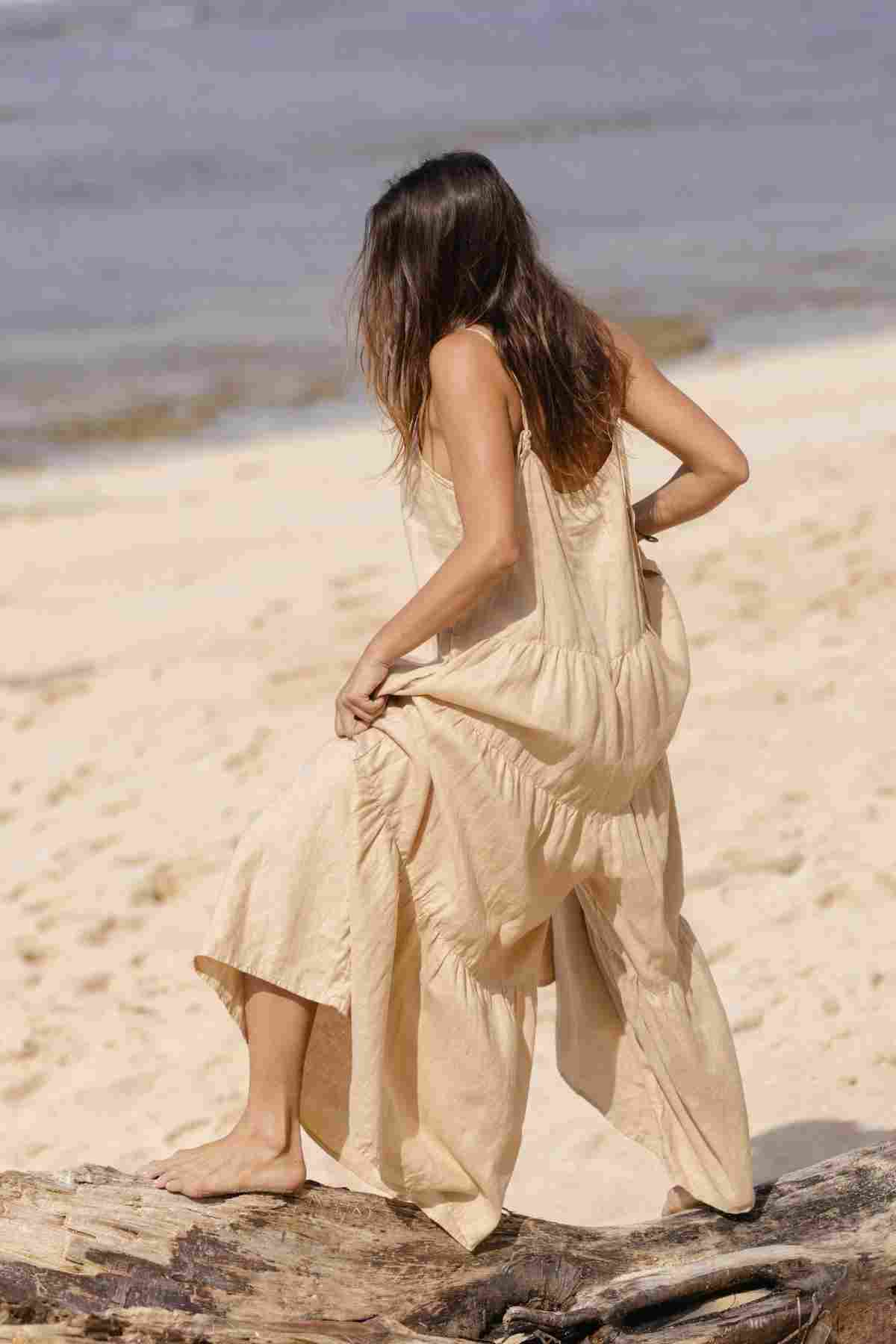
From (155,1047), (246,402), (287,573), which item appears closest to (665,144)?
(246,402)

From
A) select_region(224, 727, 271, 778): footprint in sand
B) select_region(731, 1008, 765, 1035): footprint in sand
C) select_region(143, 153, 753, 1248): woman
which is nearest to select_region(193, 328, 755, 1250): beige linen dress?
select_region(143, 153, 753, 1248): woman

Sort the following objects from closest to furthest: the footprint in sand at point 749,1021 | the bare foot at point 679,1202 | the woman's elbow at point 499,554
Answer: the woman's elbow at point 499,554
the bare foot at point 679,1202
the footprint in sand at point 749,1021

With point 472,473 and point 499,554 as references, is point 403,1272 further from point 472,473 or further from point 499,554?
point 472,473

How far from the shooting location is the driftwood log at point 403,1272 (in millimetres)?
2375

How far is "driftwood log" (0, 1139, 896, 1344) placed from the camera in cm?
238

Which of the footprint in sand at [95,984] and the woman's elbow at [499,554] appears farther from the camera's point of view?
the footprint in sand at [95,984]

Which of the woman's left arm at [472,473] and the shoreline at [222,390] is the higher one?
the woman's left arm at [472,473]

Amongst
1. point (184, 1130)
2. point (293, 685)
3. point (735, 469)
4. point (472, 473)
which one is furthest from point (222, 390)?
point (472, 473)

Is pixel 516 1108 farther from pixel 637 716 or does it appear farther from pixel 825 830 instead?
pixel 825 830

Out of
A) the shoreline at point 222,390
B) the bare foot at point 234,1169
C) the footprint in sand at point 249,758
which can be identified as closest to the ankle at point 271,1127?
the bare foot at point 234,1169

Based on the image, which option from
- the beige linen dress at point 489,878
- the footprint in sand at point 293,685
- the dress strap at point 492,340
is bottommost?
the footprint in sand at point 293,685

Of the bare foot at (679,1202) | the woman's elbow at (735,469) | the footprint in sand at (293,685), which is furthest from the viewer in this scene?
the footprint in sand at (293,685)

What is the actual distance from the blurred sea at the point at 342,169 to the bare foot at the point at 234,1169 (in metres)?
1.41

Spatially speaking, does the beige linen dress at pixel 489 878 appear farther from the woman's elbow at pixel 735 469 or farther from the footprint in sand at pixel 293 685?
the footprint in sand at pixel 293 685
